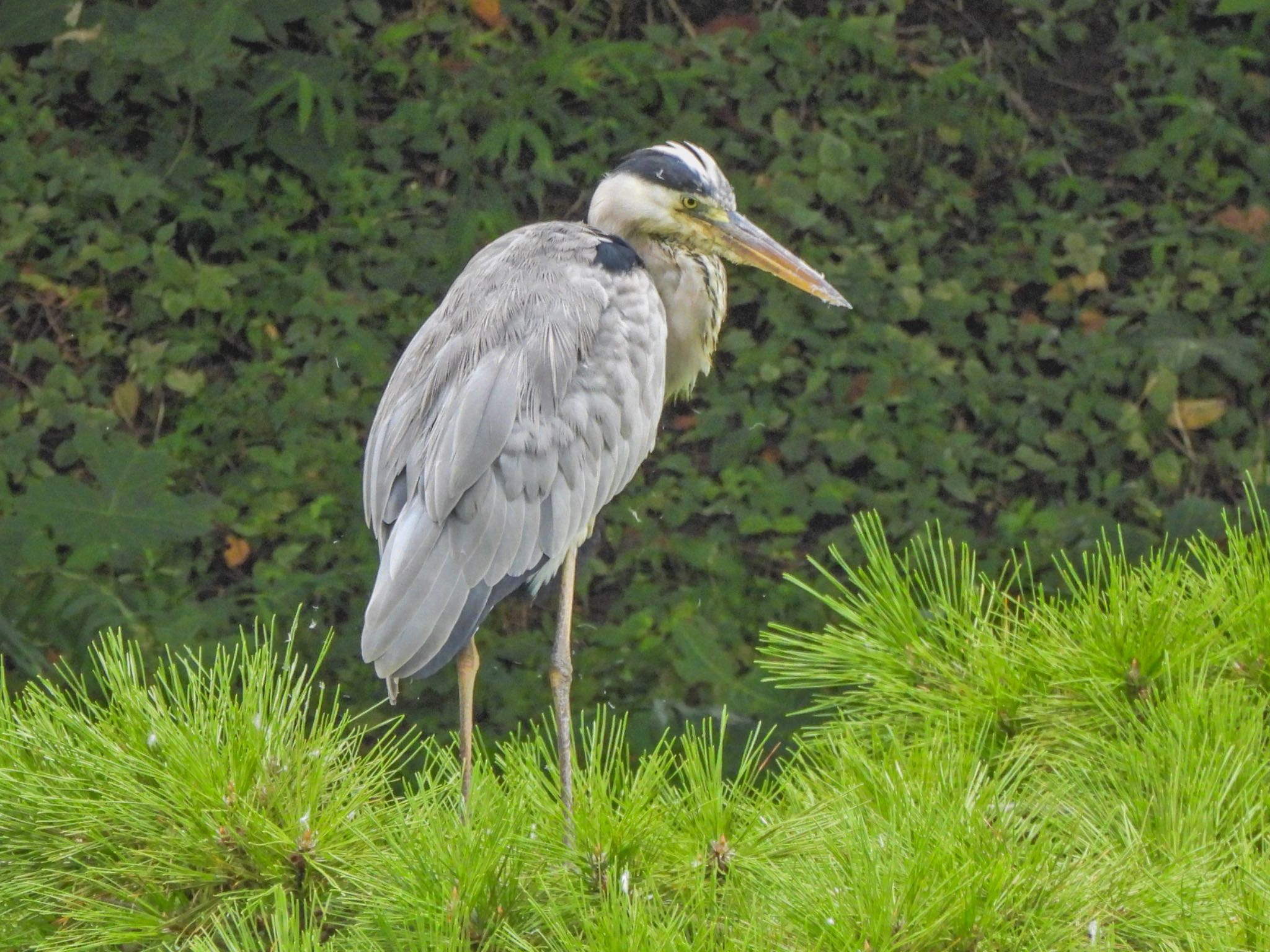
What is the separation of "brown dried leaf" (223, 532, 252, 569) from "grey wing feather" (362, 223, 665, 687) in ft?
4.39

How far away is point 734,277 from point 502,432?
182cm

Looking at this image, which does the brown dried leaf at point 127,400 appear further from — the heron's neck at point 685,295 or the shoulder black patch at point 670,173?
the shoulder black patch at point 670,173

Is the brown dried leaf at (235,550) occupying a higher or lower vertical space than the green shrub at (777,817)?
lower

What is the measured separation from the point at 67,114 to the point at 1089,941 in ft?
9.98

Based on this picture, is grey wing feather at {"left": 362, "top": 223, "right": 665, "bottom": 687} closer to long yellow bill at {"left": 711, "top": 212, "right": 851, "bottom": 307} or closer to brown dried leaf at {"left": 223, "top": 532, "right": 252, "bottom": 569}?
long yellow bill at {"left": 711, "top": 212, "right": 851, "bottom": 307}

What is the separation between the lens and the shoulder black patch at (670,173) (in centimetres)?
226

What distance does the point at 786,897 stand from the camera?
1461 millimetres

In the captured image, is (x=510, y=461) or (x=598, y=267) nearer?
(x=510, y=461)

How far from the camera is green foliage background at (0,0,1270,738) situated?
11.2ft

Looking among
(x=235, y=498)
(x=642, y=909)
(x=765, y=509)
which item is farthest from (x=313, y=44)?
(x=642, y=909)

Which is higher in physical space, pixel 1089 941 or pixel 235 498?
pixel 1089 941

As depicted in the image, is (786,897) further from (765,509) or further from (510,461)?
(765,509)

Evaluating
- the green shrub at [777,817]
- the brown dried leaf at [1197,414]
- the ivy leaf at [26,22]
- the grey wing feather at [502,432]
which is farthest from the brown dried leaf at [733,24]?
the green shrub at [777,817]

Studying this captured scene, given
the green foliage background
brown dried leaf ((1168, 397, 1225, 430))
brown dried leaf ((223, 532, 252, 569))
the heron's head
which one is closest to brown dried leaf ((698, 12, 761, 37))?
the green foliage background
